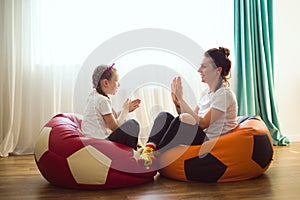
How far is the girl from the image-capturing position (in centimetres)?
225

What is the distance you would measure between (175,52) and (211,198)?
201 cm

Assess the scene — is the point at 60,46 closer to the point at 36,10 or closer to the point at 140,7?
the point at 36,10

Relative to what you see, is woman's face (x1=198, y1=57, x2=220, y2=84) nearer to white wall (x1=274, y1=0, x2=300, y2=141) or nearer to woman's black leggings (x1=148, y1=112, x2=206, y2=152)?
woman's black leggings (x1=148, y1=112, x2=206, y2=152)

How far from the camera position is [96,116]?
7.54 ft

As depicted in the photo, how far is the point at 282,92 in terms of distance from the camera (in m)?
4.05

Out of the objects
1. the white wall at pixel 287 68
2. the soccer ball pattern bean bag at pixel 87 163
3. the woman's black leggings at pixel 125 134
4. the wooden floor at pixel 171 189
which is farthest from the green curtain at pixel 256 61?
the soccer ball pattern bean bag at pixel 87 163

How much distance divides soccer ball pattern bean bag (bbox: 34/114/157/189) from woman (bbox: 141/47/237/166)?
5.0 inches

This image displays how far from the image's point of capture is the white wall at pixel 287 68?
4051mm

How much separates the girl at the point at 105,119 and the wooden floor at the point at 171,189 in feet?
1.10

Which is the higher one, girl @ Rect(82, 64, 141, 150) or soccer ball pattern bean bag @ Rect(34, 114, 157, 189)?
girl @ Rect(82, 64, 141, 150)

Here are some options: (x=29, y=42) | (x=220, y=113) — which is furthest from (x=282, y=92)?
(x=29, y=42)

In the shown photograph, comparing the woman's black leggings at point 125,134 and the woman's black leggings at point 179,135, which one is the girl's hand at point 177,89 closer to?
the woman's black leggings at point 179,135

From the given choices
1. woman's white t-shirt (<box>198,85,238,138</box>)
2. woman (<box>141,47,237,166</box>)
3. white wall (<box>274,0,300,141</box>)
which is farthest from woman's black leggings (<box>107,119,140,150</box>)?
white wall (<box>274,0,300,141</box>)

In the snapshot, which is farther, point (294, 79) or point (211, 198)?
point (294, 79)
